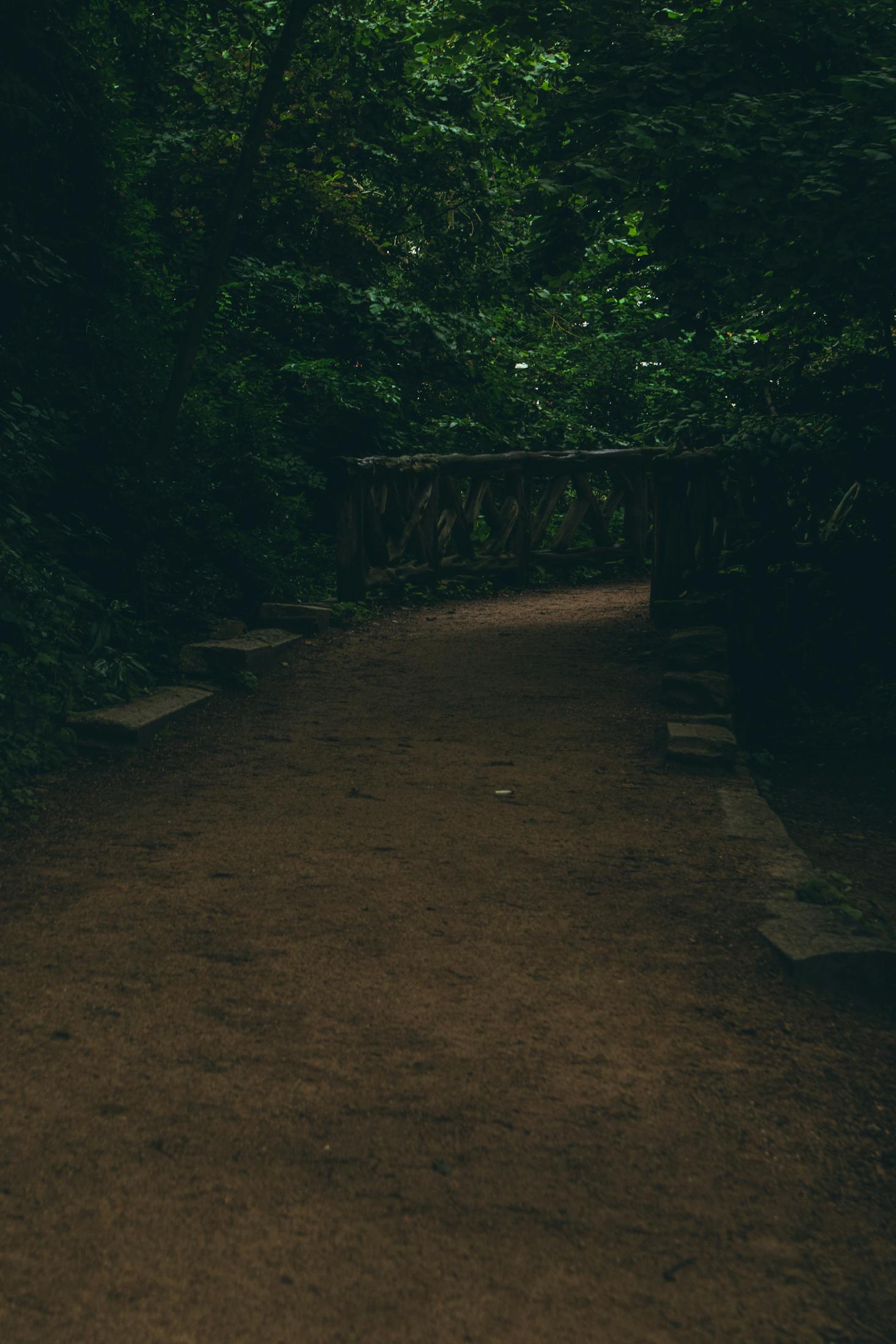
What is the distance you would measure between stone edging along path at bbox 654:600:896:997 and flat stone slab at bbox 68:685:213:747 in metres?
2.66

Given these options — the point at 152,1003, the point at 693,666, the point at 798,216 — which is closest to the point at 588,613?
the point at 693,666

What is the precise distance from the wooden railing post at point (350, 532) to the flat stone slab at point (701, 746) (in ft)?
15.8

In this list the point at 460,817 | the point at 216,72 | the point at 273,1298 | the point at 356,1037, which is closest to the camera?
the point at 273,1298

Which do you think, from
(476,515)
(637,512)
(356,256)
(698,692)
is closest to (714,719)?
(698,692)

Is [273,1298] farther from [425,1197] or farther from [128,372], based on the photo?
[128,372]

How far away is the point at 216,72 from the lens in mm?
10852

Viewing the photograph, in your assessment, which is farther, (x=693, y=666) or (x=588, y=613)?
(x=588, y=613)

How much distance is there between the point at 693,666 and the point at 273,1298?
218 inches

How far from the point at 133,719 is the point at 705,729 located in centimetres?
295

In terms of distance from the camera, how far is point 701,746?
18.6 feet

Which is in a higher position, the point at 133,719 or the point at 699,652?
the point at 699,652

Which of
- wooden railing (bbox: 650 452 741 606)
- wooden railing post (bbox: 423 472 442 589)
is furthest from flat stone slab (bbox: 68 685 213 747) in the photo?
wooden railing post (bbox: 423 472 442 589)

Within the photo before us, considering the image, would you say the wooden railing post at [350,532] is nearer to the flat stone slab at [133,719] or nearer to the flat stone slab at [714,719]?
the flat stone slab at [133,719]

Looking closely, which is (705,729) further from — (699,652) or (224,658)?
(224,658)
